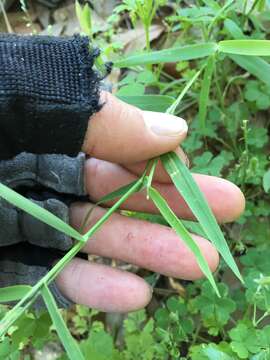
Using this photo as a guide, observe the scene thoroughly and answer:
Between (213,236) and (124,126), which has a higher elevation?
(124,126)

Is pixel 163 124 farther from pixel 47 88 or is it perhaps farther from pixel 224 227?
pixel 224 227

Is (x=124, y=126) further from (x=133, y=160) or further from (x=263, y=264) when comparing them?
(x=263, y=264)

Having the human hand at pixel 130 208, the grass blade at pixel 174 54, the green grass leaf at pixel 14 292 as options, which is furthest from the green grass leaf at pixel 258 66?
the green grass leaf at pixel 14 292

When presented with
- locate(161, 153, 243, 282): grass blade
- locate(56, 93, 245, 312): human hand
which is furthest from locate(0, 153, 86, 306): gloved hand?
locate(161, 153, 243, 282): grass blade

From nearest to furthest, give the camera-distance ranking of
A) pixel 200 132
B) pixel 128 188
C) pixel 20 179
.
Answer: pixel 128 188, pixel 20 179, pixel 200 132

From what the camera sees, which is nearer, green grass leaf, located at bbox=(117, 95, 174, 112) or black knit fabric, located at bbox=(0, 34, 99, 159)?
black knit fabric, located at bbox=(0, 34, 99, 159)

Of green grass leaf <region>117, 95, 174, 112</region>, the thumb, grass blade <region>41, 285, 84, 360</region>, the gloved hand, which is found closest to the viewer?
grass blade <region>41, 285, 84, 360</region>

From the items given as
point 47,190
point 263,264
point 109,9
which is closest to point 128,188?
point 47,190

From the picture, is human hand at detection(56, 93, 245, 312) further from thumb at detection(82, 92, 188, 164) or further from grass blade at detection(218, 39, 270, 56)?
grass blade at detection(218, 39, 270, 56)
